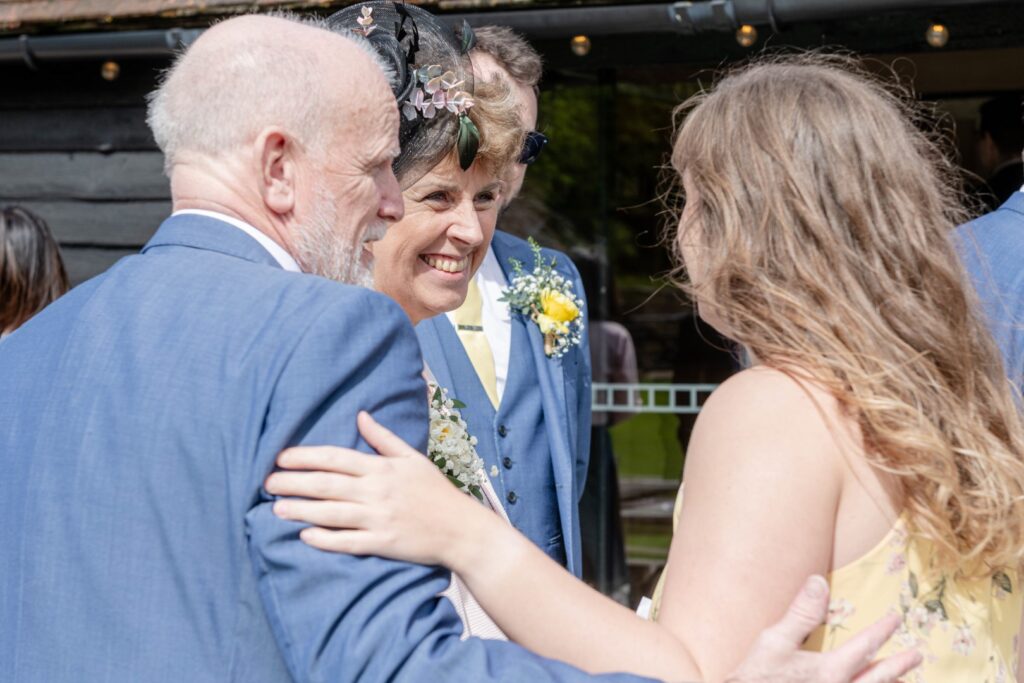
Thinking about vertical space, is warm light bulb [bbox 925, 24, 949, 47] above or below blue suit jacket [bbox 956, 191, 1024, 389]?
above

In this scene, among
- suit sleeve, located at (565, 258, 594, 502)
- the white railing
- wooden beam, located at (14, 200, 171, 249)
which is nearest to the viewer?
suit sleeve, located at (565, 258, 594, 502)

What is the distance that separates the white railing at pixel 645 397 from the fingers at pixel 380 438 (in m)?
4.21

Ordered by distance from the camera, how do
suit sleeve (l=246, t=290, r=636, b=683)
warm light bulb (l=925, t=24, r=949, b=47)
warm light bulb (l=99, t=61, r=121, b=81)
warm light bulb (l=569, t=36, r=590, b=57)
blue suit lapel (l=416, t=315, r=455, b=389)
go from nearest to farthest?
suit sleeve (l=246, t=290, r=636, b=683) < blue suit lapel (l=416, t=315, r=455, b=389) < warm light bulb (l=925, t=24, r=949, b=47) < warm light bulb (l=569, t=36, r=590, b=57) < warm light bulb (l=99, t=61, r=121, b=81)

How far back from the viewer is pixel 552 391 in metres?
3.30

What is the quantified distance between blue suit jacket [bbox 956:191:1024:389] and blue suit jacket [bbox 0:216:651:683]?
151cm

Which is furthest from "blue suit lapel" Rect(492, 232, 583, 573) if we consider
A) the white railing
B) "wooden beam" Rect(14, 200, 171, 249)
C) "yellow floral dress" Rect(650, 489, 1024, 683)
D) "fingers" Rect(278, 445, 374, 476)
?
"wooden beam" Rect(14, 200, 171, 249)

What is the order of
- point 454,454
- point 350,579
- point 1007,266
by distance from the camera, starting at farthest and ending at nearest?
point 1007,266
point 454,454
point 350,579

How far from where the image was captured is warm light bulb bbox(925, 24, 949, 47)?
4.34m

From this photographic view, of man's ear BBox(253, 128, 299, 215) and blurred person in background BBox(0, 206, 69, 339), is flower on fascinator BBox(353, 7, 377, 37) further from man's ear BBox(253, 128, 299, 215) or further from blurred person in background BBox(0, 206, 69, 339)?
blurred person in background BBox(0, 206, 69, 339)

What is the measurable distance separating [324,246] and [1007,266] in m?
1.76

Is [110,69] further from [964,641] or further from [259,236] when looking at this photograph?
[964,641]

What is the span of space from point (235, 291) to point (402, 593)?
0.46 metres

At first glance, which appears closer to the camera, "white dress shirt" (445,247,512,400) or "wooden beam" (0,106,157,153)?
"white dress shirt" (445,247,512,400)

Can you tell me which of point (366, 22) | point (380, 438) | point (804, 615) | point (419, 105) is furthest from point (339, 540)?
point (366, 22)
